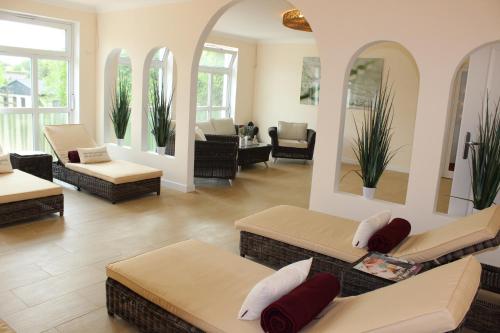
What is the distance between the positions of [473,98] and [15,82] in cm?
641

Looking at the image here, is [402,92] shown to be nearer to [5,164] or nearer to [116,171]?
[116,171]

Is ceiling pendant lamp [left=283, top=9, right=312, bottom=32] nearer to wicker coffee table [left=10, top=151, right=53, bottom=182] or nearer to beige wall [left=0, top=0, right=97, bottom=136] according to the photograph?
beige wall [left=0, top=0, right=97, bottom=136]

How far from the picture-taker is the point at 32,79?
6863mm

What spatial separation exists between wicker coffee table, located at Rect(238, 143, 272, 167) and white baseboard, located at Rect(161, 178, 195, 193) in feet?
6.11

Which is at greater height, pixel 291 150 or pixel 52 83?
pixel 52 83

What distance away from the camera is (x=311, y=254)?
11.1ft

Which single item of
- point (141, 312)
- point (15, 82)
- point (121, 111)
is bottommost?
point (141, 312)

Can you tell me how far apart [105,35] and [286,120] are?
4.84 metres

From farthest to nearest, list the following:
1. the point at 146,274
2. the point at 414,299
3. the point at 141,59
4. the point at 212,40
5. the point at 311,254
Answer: the point at 212,40
the point at 141,59
the point at 311,254
the point at 146,274
the point at 414,299

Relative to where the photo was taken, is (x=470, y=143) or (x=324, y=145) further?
(x=324, y=145)

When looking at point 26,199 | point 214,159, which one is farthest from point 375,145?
point 26,199

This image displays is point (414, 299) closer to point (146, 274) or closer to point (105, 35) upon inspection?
point (146, 274)

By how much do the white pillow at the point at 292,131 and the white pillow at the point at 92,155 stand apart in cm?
449

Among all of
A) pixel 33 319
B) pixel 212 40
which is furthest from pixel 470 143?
pixel 212 40
